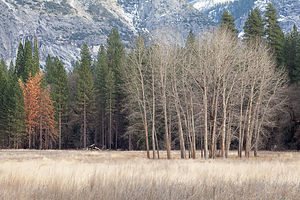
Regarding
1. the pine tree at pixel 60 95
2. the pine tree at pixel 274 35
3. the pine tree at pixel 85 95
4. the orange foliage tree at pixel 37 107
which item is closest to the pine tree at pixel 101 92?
the pine tree at pixel 85 95

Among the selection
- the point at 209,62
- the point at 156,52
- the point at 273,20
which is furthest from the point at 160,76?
the point at 273,20

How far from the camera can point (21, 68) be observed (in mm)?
60562

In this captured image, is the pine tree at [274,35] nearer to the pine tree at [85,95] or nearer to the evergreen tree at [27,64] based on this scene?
the pine tree at [85,95]

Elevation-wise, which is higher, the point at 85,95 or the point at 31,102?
the point at 85,95

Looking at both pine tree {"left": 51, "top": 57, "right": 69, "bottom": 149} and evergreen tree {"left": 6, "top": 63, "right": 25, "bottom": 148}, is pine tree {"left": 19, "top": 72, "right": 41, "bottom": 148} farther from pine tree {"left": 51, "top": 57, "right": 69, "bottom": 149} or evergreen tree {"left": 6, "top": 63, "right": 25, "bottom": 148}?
pine tree {"left": 51, "top": 57, "right": 69, "bottom": 149}

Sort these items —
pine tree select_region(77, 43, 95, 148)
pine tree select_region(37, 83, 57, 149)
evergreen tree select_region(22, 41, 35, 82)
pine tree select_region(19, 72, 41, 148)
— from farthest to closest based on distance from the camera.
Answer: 1. evergreen tree select_region(22, 41, 35, 82)
2. pine tree select_region(77, 43, 95, 148)
3. pine tree select_region(37, 83, 57, 149)
4. pine tree select_region(19, 72, 41, 148)

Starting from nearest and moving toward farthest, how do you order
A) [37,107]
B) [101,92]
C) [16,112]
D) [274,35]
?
[274,35], [16,112], [37,107], [101,92]

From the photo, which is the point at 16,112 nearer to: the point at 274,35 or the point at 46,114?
the point at 46,114

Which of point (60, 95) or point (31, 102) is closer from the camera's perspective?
point (31, 102)

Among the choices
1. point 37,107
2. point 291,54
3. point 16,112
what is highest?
point 291,54

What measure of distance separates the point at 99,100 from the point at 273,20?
2934 cm

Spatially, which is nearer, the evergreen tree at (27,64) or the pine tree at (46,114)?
the pine tree at (46,114)

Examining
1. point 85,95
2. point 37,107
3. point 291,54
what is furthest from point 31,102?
point 291,54

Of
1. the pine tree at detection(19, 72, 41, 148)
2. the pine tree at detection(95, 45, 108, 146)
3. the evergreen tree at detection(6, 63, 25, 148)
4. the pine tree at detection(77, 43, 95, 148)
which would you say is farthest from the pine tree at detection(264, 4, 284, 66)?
the evergreen tree at detection(6, 63, 25, 148)
